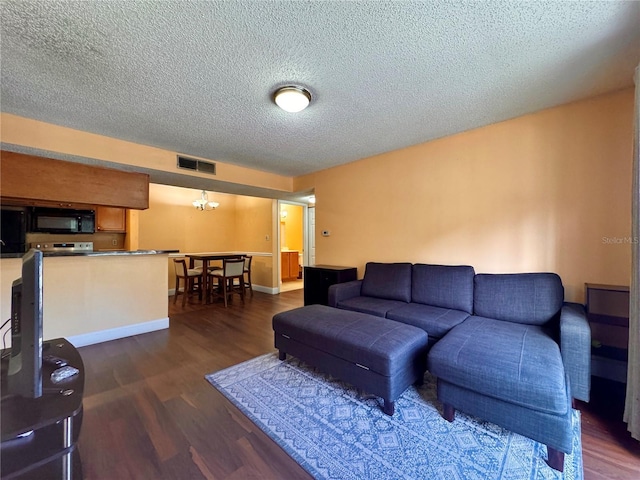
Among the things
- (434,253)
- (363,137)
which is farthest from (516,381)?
(363,137)

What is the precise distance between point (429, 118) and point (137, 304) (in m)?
4.09

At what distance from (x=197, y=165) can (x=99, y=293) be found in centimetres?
199

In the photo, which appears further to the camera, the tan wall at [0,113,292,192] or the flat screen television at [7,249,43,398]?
the tan wall at [0,113,292,192]

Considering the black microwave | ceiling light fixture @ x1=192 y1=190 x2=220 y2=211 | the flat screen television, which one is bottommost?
the flat screen television

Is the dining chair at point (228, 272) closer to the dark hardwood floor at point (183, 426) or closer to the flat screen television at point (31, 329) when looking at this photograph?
the dark hardwood floor at point (183, 426)

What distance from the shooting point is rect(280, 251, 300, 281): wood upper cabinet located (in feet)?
23.4

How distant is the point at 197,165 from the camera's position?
360 centimetres

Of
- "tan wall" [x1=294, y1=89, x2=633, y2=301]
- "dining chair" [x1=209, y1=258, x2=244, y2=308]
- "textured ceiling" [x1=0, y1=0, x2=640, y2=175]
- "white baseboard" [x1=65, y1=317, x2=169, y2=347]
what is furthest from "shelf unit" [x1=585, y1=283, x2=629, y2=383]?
"dining chair" [x1=209, y1=258, x2=244, y2=308]

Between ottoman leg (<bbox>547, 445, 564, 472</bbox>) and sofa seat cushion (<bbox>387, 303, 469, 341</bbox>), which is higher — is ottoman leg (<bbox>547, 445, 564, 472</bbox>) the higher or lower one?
the lower one

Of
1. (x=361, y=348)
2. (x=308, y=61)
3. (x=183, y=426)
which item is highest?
(x=308, y=61)

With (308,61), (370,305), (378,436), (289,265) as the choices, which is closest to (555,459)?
(378,436)

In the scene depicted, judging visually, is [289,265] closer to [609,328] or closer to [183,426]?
[183,426]

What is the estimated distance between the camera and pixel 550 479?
126 cm

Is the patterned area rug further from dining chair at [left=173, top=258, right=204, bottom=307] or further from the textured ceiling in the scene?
dining chair at [left=173, top=258, right=204, bottom=307]
